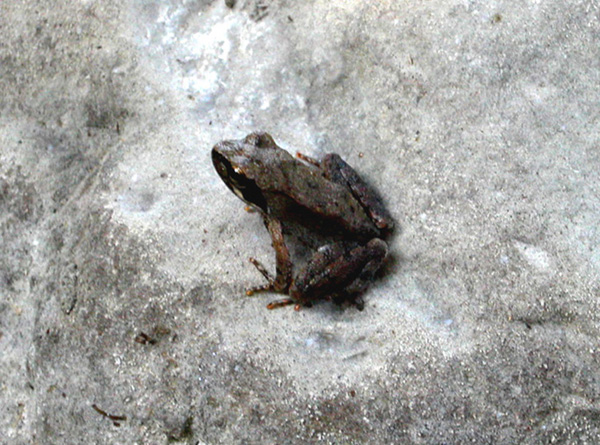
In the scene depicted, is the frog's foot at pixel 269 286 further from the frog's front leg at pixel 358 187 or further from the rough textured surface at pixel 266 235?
the frog's front leg at pixel 358 187

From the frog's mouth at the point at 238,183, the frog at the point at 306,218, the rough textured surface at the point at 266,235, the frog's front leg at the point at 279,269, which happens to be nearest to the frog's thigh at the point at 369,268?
the frog at the point at 306,218

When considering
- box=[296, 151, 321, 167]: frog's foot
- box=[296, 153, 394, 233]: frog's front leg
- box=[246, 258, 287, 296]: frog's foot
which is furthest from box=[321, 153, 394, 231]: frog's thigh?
box=[246, 258, 287, 296]: frog's foot

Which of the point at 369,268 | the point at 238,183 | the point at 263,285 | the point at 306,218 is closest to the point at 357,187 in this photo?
the point at 306,218

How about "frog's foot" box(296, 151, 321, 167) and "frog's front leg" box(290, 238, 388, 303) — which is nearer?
"frog's front leg" box(290, 238, 388, 303)

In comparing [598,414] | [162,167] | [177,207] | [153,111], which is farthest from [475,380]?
[153,111]

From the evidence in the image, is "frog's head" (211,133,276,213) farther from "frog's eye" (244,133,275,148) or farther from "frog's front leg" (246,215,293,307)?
"frog's front leg" (246,215,293,307)
